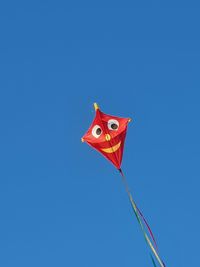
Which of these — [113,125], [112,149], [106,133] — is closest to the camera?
[112,149]

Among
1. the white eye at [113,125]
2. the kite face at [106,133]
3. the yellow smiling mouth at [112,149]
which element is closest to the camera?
the yellow smiling mouth at [112,149]

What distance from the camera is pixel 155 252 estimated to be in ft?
59.1

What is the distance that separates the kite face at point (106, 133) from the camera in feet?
74.3

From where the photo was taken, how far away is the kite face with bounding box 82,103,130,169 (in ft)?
74.3

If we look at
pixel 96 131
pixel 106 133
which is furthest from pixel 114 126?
pixel 96 131

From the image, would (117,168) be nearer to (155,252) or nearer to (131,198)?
(131,198)

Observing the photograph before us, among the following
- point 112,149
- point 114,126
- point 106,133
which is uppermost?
point 114,126

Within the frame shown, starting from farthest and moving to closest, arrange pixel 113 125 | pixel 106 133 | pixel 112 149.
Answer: pixel 113 125 < pixel 106 133 < pixel 112 149

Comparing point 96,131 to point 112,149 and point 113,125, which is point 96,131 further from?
point 112,149

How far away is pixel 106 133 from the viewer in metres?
23.1

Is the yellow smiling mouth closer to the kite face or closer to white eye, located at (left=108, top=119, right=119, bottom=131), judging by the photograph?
the kite face

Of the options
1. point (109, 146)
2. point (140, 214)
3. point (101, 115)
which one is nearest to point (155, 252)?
point (140, 214)

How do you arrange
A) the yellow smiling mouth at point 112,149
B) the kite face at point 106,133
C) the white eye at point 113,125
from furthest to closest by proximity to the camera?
the white eye at point 113,125 → the kite face at point 106,133 → the yellow smiling mouth at point 112,149

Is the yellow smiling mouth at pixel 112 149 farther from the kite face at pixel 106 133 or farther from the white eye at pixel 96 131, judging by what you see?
the white eye at pixel 96 131
